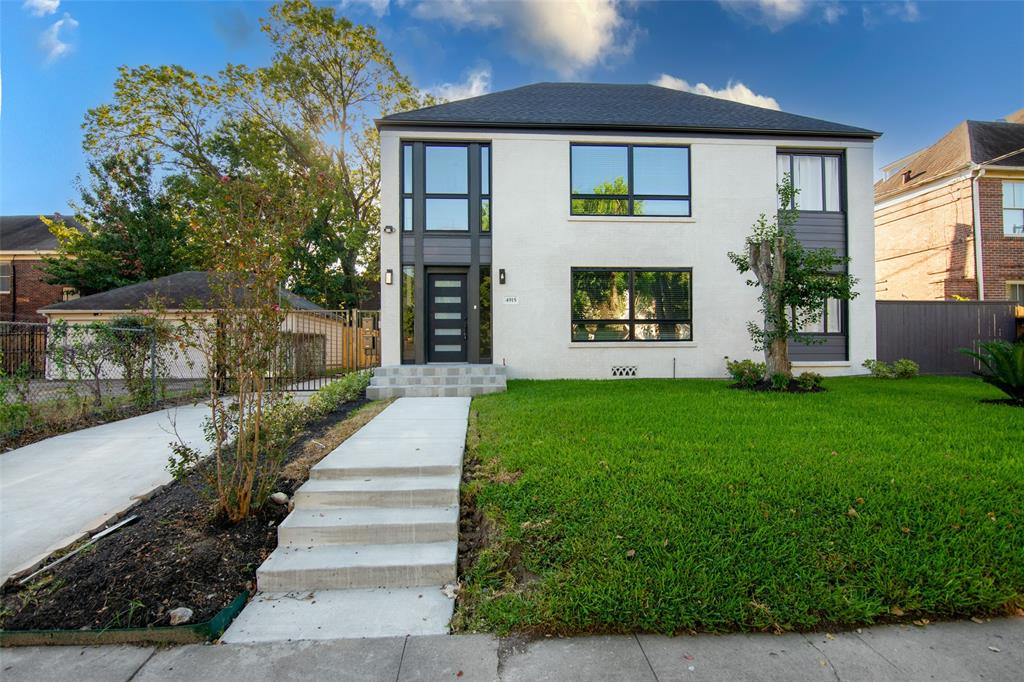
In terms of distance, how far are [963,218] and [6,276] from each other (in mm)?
37498

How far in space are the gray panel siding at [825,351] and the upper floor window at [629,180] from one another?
4274 mm

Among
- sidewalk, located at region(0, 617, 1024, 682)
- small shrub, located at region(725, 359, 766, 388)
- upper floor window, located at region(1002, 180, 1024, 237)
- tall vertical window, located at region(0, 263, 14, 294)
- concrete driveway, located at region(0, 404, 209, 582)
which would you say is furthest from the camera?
tall vertical window, located at region(0, 263, 14, 294)

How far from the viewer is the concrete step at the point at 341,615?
7.52 feet

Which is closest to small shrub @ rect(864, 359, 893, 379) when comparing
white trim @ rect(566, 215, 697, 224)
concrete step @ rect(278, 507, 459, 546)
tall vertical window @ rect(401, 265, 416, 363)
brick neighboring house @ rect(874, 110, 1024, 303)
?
white trim @ rect(566, 215, 697, 224)

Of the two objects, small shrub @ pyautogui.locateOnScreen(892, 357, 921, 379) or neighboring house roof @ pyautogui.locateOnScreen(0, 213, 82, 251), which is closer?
small shrub @ pyautogui.locateOnScreen(892, 357, 921, 379)

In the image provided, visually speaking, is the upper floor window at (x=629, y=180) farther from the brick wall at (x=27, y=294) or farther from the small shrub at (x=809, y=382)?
the brick wall at (x=27, y=294)

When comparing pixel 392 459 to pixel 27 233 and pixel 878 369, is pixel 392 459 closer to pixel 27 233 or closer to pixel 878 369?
pixel 878 369

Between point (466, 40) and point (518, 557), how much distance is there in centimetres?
1311

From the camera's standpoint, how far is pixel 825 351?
1088cm

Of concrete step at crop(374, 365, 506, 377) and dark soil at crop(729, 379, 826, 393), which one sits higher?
concrete step at crop(374, 365, 506, 377)

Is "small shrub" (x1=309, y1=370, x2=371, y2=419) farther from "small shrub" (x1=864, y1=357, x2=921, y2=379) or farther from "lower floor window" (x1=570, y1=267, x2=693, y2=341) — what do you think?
"small shrub" (x1=864, y1=357, x2=921, y2=379)

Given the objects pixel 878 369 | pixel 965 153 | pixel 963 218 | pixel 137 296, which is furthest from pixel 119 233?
pixel 965 153

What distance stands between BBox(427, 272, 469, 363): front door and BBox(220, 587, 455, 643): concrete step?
7.82m

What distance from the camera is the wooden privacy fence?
1130 centimetres
